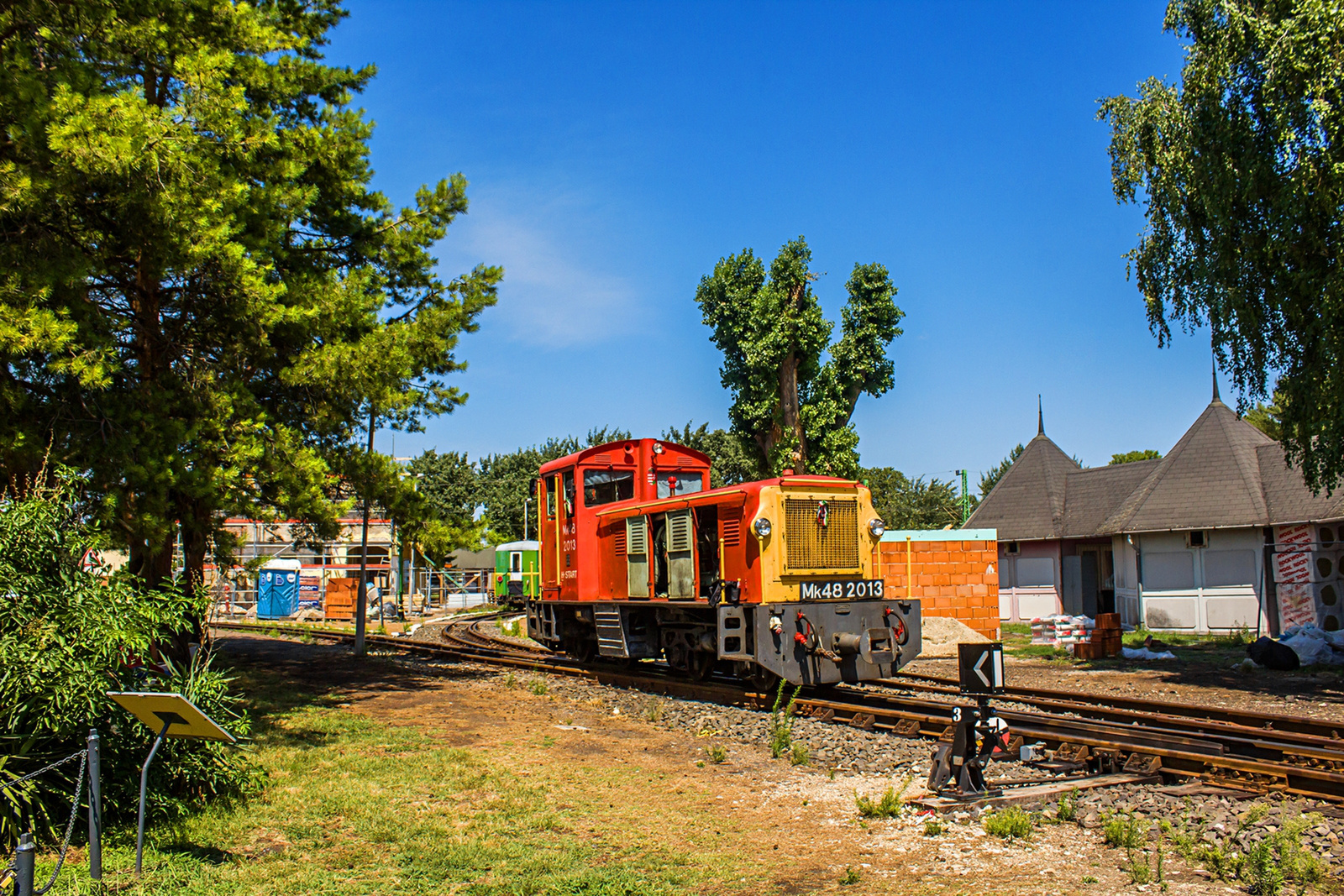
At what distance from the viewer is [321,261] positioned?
1450cm

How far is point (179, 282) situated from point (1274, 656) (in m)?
18.3

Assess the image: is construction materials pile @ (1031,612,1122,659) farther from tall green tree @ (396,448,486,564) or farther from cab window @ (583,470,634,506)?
tall green tree @ (396,448,486,564)

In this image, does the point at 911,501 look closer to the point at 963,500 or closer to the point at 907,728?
the point at 963,500

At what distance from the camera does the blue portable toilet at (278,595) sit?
3478 cm

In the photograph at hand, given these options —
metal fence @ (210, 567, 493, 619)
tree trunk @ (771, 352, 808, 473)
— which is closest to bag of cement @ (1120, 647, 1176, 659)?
tree trunk @ (771, 352, 808, 473)

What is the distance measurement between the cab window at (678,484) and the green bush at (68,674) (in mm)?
8520

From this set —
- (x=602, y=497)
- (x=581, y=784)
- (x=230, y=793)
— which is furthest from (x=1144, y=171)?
→ (x=230, y=793)

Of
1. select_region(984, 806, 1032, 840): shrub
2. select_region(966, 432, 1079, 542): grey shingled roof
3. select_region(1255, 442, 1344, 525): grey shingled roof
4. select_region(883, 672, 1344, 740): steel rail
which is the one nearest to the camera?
select_region(984, 806, 1032, 840): shrub

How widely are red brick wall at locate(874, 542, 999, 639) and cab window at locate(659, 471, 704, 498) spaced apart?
7461mm

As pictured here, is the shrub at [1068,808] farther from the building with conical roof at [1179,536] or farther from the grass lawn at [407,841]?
the building with conical roof at [1179,536]

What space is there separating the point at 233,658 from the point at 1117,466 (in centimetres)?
2574

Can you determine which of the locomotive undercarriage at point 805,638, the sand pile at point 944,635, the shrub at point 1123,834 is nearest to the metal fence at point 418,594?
the sand pile at point 944,635

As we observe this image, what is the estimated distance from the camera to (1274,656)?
16.1 metres

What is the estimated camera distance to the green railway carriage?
3319cm
